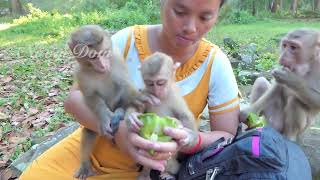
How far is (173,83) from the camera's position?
2.41m

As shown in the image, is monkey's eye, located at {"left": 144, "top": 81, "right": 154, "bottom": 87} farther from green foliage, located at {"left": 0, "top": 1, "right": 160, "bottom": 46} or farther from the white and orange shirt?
green foliage, located at {"left": 0, "top": 1, "right": 160, "bottom": 46}

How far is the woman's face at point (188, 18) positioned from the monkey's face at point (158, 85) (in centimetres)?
28

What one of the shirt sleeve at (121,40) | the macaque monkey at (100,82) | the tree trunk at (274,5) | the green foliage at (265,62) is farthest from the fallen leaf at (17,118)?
the tree trunk at (274,5)

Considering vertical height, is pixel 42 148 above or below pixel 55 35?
above

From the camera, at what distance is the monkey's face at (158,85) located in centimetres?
220

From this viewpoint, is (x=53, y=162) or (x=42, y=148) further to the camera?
(x=42, y=148)

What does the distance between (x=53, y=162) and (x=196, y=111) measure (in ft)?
2.93

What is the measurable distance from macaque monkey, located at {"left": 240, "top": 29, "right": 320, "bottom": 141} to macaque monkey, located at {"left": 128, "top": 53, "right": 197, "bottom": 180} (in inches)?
29.3

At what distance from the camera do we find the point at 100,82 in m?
2.53

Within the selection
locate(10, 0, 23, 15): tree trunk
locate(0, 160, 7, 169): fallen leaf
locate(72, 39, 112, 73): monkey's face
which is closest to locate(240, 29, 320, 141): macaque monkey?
locate(72, 39, 112, 73): monkey's face

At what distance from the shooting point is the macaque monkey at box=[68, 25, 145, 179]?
2336mm

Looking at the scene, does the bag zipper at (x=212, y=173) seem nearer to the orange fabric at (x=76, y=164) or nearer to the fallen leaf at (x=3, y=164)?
the orange fabric at (x=76, y=164)

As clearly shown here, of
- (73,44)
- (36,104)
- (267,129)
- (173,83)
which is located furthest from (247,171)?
(36,104)

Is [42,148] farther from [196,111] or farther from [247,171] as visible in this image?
[247,171]
